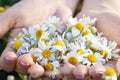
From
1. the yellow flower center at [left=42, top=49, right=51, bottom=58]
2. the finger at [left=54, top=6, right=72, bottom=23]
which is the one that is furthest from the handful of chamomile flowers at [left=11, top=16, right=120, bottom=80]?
the finger at [left=54, top=6, right=72, bottom=23]

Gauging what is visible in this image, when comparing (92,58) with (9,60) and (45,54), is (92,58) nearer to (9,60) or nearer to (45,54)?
(45,54)

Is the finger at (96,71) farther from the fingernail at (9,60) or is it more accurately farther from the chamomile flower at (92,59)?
the fingernail at (9,60)

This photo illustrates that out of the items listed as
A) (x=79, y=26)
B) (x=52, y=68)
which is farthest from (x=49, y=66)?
(x=79, y=26)

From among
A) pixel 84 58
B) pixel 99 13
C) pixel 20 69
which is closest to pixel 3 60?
pixel 20 69

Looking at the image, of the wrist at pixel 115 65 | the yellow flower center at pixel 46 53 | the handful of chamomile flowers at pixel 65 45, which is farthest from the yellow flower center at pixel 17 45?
the wrist at pixel 115 65

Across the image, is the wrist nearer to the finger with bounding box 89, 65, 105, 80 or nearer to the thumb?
the finger with bounding box 89, 65, 105, 80
